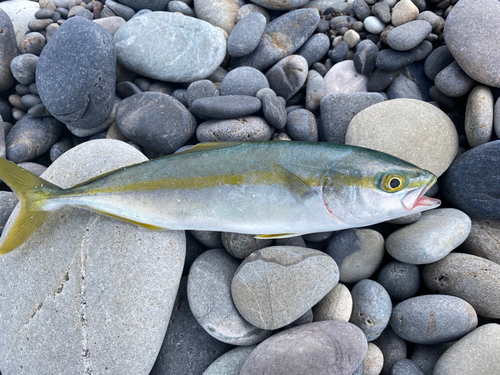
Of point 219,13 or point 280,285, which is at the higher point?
point 219,13

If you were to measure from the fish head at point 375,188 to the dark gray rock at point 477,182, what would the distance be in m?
0.83

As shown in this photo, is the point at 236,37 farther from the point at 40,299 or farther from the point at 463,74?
the point at 40,299

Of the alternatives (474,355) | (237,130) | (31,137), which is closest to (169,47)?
(237,130)

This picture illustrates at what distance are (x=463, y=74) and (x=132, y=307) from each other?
357 cm

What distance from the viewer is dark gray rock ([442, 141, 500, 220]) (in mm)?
2574

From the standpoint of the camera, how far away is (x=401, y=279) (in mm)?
2658

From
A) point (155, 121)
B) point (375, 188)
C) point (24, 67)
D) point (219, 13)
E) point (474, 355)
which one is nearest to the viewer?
point (375, 188)

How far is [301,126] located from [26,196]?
2455 mm

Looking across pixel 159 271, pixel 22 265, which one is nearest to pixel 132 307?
pixel 159 271

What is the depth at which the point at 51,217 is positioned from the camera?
2682 millimetres

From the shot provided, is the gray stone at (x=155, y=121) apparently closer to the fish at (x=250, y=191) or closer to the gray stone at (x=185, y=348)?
the fish at (x=250, y=191)

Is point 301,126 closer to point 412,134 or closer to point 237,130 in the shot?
point 237,130

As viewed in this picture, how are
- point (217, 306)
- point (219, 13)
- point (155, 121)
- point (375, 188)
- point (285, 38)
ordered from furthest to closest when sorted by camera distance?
1. point (219, 13)
2. point (285, 38)
3. point (155, 121)
4. point (217, 306)
5. point (375, 188)

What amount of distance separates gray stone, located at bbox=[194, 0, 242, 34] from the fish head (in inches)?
95.6
